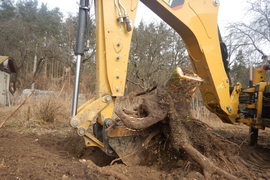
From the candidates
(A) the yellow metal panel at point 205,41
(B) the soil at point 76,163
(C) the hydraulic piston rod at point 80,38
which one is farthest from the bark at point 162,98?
(A) the yellow metal panel at point 205,41

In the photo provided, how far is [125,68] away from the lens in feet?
8.75

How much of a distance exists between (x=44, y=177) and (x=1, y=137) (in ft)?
7.31

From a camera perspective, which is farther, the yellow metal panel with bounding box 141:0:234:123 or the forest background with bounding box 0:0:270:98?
the forest background with bounding box 0:0:270:98

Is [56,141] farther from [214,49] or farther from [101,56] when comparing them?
[214,49]

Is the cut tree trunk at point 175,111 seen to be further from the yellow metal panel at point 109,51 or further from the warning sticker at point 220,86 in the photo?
the warning sticker at point 220,86

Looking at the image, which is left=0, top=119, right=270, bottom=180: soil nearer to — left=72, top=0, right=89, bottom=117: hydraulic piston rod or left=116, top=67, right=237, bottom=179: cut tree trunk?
left=116, top=67, right=237, bottom=179: cut tree trunk

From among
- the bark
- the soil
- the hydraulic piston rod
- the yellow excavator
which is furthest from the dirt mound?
the hydraulic piston rod

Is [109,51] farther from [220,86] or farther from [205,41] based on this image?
[220,86]

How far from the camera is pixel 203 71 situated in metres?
3.34

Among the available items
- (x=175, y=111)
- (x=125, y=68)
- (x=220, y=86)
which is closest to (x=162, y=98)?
(x=175, y=111)

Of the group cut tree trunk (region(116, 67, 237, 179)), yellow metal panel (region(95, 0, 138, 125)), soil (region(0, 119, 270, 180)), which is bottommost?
soil (region(0, 119, 270, 180))

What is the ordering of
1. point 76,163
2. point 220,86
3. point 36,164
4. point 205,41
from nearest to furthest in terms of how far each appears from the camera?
point 36,164
point 76,163
point 205,41
point 220,86

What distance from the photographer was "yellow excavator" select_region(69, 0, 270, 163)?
2535 mm

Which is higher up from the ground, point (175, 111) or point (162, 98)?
point (162, 98)
